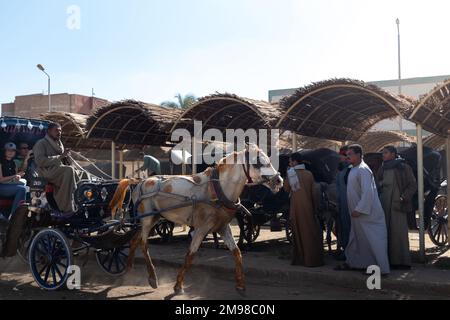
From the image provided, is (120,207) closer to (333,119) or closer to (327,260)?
(327,260)

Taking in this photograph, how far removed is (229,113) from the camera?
1296cm

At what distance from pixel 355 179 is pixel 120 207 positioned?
374 centimetres

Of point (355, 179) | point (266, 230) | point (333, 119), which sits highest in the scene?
A: point (333, 119)

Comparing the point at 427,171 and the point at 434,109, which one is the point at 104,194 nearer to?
the point at 434,109

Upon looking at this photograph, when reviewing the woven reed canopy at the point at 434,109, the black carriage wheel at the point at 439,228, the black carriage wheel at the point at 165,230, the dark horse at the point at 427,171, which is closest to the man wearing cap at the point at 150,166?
the black carriage wheel at the point at 165,230

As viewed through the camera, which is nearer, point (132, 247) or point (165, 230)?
point (132, 247)

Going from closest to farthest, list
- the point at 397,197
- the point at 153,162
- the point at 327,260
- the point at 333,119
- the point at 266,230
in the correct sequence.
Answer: the point at 397,197 → the point at 327,260 → the point at 153,162 → the point at 333,119 → the point at 266,230

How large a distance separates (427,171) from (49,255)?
740cm

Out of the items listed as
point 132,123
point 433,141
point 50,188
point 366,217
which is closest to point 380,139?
point 433,141

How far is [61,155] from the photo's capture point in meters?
7.32

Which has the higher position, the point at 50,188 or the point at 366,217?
the point at 50,188

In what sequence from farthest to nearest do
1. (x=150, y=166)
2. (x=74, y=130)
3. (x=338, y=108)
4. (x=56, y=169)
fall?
(x=74, y=130) < (x=338, y=108) < (x=150, y=166) < (x=56, y=169)

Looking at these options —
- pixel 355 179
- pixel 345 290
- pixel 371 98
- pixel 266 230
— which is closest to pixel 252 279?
pixel 345 290

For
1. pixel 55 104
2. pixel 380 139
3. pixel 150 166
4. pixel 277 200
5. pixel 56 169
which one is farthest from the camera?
pixel 55 104
